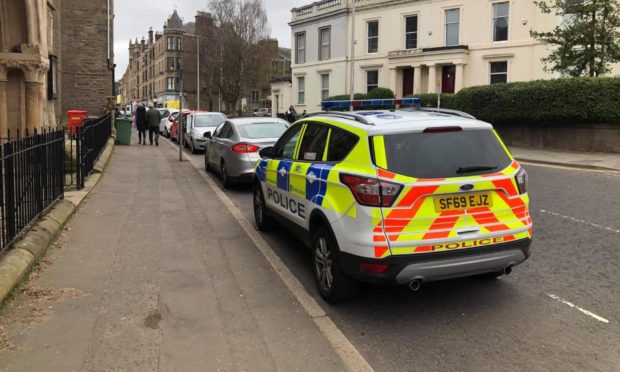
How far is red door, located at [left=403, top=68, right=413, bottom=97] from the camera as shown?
33500 mm

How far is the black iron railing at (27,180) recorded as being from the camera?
567cm

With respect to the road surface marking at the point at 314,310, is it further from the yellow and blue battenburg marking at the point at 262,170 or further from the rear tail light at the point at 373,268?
the yellow and blue battenburg marking at the point at 262,170

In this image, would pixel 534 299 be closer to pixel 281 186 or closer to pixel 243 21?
pixel 281 186

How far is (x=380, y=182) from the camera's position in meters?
4.39

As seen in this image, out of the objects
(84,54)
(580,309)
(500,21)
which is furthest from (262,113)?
(580,309)

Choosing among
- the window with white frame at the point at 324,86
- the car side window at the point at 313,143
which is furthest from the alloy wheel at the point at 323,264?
the window with white frame at the point at 324,86

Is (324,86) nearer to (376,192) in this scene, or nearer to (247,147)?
(247,147)

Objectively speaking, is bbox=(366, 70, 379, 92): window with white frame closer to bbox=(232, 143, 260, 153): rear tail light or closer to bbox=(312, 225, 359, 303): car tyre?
bbox=(232, 143, 260, 153): rear tail light

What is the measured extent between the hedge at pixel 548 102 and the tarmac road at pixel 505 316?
12316 mm

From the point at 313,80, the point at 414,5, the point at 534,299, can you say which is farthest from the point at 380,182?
the point at 313,80

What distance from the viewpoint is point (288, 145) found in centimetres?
675

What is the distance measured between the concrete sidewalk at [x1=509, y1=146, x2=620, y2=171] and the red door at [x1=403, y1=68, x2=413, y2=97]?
14694mm

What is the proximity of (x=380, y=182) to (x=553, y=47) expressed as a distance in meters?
25.9

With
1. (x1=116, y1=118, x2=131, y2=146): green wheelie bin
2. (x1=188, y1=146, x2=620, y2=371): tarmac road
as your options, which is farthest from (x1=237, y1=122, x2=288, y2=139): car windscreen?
(x1=116, y1=118, x2=131, y2=146): green wheelie bin
